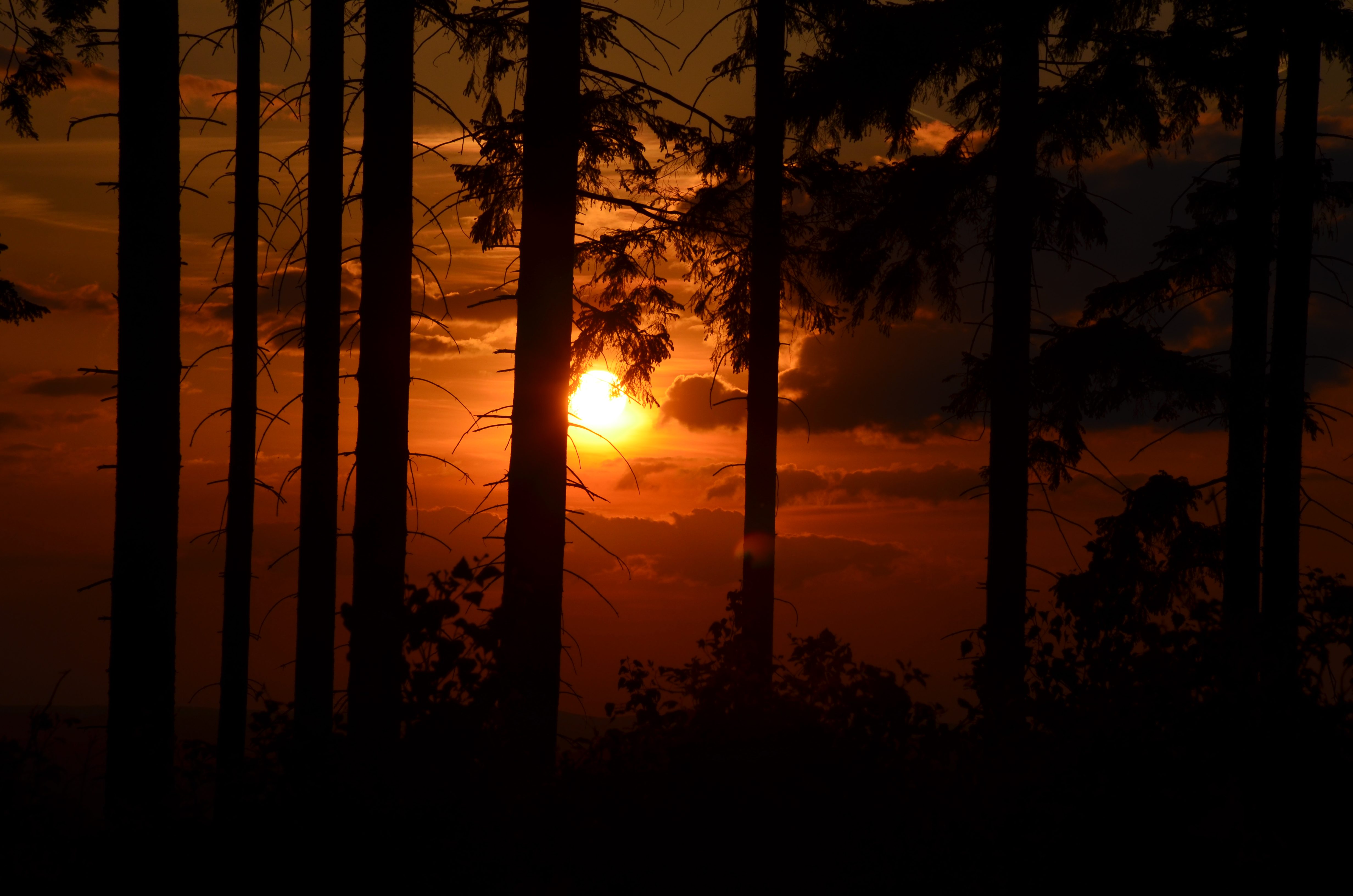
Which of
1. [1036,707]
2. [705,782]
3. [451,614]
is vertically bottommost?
[705,782]

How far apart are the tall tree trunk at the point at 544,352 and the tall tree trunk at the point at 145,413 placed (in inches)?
106

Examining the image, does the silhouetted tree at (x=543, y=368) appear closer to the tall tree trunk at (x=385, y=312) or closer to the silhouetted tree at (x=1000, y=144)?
the tall tree trunk at (x=385, y=312)

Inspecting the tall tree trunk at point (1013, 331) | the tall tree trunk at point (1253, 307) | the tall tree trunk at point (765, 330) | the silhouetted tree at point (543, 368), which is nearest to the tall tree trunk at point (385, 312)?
the silhouetted tree at point (543, 368)

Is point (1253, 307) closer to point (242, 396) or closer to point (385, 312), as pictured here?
point (385, 312)

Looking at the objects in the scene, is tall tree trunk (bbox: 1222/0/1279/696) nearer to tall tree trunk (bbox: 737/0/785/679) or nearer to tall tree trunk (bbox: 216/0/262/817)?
tall tree trunk (bbox: 737/0/785/679)

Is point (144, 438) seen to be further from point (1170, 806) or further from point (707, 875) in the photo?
point (1170, 806)

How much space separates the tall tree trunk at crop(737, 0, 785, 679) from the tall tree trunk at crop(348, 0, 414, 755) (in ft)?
14.8

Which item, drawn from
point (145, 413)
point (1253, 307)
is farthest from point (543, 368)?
point (1253, 307)

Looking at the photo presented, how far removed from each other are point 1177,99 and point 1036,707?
391 inches

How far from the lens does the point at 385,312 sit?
26.3ft

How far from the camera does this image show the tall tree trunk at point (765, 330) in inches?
438

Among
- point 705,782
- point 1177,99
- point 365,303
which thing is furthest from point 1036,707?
point 1177,99

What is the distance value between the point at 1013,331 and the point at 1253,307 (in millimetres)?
3328

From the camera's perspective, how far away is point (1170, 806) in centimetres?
569
